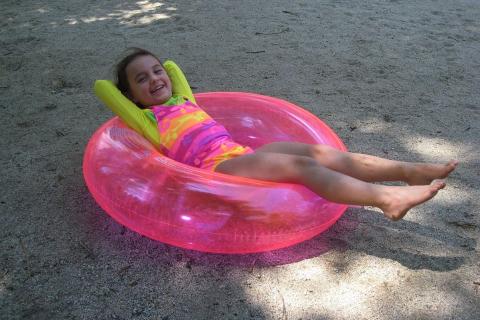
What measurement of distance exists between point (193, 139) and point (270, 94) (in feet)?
3.81

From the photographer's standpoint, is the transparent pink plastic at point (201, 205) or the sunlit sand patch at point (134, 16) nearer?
the transparent pink plastic at point (201, 205)

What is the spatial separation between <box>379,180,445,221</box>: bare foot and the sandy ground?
0.77ft

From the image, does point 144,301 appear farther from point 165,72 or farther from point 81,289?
point 165,72

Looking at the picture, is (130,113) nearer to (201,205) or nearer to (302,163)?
(201,205)

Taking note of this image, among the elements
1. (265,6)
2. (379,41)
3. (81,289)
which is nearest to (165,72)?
(81,289)

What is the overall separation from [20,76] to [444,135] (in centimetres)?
291

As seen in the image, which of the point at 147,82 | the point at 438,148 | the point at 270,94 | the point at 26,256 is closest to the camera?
the point at 26,256

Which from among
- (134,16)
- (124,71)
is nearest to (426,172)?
(124,71)

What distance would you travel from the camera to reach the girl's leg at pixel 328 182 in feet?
5.53

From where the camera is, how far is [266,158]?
192cm

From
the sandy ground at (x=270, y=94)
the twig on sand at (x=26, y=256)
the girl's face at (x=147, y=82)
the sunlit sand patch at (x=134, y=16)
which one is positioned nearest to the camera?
the sandy ground at (x=270, y=94)

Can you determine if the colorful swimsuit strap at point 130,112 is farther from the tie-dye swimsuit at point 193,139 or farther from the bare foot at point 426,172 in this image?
the bare foot at point 426,172

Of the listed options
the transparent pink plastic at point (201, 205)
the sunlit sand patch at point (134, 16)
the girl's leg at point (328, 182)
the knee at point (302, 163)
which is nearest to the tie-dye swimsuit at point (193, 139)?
the girl's leg at point (328, 182)

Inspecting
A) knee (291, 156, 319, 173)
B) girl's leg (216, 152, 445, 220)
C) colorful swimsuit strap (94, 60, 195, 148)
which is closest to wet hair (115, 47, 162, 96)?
colorful swimsuit strap (94, 60, 195, 148)
